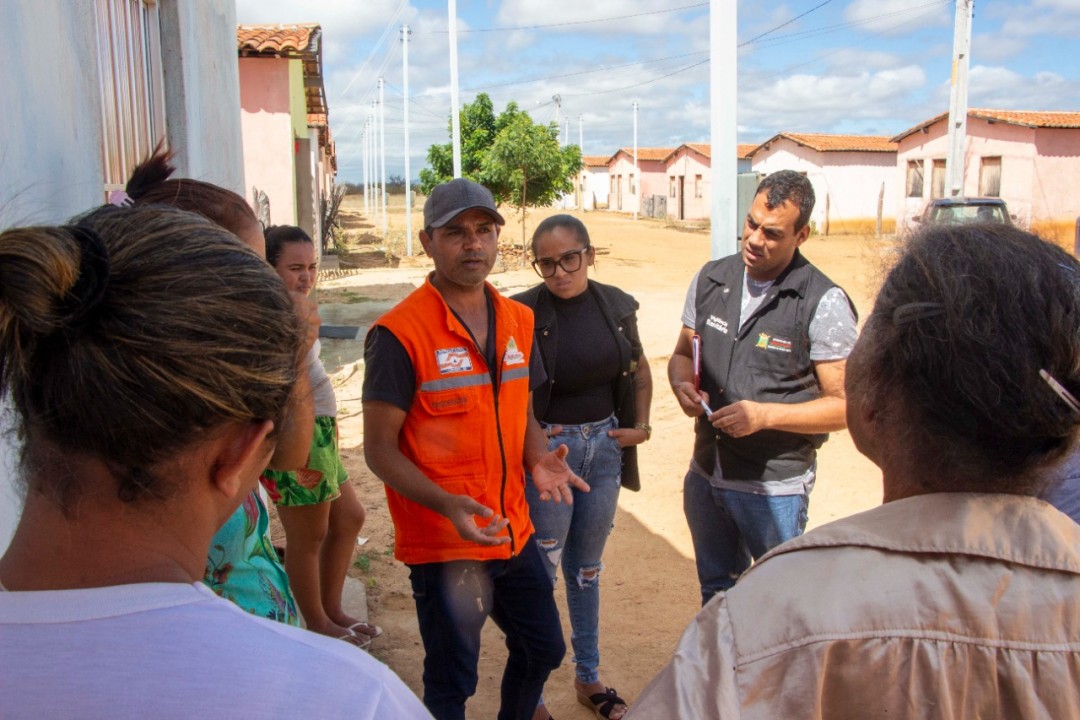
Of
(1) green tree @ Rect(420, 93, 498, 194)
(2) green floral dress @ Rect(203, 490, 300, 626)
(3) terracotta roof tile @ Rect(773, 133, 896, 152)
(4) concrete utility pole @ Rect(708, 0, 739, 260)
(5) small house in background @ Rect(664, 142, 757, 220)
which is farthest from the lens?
(5) small house in background @ Rect(664, 142, 757, 220)

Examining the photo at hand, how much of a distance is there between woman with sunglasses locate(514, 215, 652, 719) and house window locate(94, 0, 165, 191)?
1822 millimetres

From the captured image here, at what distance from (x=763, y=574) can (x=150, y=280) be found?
885 millimetres

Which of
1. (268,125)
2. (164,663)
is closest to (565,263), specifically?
(164,663)

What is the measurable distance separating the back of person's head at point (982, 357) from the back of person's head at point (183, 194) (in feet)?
5.62

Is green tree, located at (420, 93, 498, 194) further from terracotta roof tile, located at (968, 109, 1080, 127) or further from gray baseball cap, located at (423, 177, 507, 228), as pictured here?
gray baseball cap, located at (423, 177, 507, 228)

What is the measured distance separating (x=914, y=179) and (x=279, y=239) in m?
33.0

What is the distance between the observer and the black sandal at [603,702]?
11.5 feet

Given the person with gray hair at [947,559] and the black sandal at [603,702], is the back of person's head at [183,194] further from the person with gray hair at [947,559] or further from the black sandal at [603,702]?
the black sandal at [603,702]

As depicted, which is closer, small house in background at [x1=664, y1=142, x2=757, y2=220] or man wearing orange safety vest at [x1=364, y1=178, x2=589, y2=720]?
man wearing orange safety vest at [x1=364, y1=178, x2=589, y2=720]

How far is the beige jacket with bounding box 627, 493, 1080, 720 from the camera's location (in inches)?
44.0

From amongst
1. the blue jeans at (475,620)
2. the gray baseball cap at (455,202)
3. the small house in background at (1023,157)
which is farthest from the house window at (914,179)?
the blue jeans at (475,620)

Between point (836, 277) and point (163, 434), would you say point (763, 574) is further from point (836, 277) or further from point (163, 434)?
point (836, 277)

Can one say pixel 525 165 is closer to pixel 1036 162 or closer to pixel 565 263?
pixel 1036 162

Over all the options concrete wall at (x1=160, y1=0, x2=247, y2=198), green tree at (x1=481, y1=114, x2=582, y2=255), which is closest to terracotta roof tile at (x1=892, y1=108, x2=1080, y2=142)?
green tree at (x1=481, y1=114, x2=582, y2=255)
